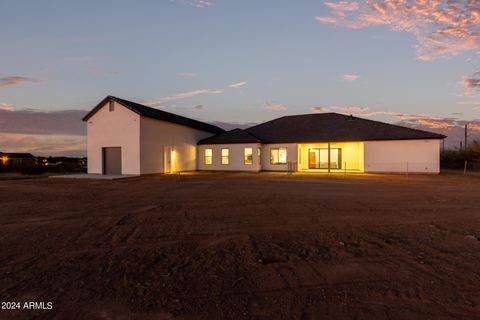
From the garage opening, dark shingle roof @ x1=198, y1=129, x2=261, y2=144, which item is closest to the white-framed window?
dark shingle roof @ x1=198, y1=129, x2=261, y2=144

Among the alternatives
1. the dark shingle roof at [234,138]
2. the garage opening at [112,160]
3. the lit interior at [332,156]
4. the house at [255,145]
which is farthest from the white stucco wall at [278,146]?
the garage opening at [112,160]

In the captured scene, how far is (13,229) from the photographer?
22.0ft

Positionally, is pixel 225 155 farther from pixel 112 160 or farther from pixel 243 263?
pixel 243 263

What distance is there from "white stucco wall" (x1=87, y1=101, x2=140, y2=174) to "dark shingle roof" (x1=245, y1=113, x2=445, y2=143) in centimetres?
1279

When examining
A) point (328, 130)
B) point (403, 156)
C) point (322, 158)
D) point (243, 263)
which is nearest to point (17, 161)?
point (322, 158)

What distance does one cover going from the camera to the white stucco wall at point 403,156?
2431 centimetres

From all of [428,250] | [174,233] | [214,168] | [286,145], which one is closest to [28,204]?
[174,233]

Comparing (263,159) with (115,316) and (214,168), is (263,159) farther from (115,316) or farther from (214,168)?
(115,316)

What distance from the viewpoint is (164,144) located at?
25.0 metres

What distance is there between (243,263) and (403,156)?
974 inches

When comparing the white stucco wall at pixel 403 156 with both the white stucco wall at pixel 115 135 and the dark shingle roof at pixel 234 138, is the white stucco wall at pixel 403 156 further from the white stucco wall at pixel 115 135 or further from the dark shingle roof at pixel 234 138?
the white stucco wall at pixel 115 135

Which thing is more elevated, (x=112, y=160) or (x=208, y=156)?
(x=208, y=156)

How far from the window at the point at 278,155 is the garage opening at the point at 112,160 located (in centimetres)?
1423

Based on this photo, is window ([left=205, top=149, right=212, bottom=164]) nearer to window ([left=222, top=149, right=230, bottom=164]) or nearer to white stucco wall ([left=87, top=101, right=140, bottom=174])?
window ([left=222, top=149, right=230, bottom=164])
